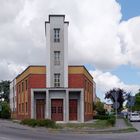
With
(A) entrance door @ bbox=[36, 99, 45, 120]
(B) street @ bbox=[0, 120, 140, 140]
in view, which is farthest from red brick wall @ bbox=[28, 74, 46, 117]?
(B) street @ bbox=[0, 120, 140, 140]

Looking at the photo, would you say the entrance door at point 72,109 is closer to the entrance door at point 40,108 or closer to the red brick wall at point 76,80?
the red brick wall at point 76,80

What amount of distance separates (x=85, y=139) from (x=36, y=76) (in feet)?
105

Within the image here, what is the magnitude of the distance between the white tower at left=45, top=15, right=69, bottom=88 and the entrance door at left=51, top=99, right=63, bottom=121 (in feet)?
6.76

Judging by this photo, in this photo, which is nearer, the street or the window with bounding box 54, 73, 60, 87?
the street

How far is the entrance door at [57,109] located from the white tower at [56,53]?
2.06 metres

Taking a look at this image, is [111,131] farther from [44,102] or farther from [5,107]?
[5,107]

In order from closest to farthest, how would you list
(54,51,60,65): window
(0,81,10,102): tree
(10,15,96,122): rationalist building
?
(10,15,96,122): rationalist building
(54,51,60,65): window
(0,81,10,102): tree

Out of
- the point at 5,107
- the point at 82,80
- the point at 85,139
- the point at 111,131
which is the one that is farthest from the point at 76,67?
the point at 85,139

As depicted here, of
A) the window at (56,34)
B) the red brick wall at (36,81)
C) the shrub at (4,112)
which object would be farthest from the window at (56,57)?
the shrub at (4,112)

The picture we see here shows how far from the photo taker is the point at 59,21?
190ft

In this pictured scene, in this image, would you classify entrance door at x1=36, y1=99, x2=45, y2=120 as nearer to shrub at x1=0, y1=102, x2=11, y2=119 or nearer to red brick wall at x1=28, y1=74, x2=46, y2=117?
red brick wall at x1=28, y1=74, x2=46, y2=117

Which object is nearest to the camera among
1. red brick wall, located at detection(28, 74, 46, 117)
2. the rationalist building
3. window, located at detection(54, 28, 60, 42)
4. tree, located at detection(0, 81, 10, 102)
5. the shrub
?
the rationalist building

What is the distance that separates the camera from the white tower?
5728 centimetres

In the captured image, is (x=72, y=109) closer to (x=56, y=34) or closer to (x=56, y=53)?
(x=56, y=53)
